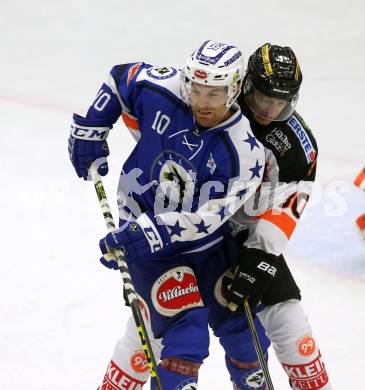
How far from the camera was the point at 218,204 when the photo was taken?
10.8 ft

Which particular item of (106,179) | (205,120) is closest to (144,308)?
(205,120)

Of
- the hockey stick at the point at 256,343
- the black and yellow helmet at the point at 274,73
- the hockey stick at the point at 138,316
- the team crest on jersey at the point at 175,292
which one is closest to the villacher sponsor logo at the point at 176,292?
the team crest on jersey at the point at 175,292

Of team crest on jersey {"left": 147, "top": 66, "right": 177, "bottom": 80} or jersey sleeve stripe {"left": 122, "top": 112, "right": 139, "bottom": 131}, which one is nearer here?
team crest on jersey {"left": 147, "top": 66, "right": 177, "bottom": 80}

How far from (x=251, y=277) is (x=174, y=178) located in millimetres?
443

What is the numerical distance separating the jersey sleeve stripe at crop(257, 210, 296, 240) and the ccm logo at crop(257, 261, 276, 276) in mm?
140

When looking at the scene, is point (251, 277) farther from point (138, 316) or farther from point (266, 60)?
point (266, 60)

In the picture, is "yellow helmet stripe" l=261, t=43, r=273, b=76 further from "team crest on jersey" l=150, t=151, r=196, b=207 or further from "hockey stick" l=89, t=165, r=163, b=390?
"hockey stick" l=89, t=165, r=163, b=390

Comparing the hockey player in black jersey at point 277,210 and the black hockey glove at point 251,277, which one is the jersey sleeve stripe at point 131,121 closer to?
the hockey player in black jersey at point 277,210

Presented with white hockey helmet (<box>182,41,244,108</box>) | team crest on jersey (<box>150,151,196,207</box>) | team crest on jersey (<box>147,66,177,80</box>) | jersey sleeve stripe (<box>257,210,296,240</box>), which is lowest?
jersey sleeve stripe (<box>257,210,296,240</box>)

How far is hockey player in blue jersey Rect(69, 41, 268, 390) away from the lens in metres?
3.29

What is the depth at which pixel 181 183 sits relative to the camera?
11.1 feet

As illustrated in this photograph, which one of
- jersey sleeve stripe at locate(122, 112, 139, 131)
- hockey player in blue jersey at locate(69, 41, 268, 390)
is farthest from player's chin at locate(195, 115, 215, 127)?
jersey sleeve stripe at locate(122, 112, 139, 131)

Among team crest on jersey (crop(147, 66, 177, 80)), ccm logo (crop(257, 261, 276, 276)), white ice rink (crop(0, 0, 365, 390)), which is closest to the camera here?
team crest on jersey (crop(147, 66, 177, 80))

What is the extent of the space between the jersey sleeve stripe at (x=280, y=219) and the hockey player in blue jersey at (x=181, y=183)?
0.18 meters
